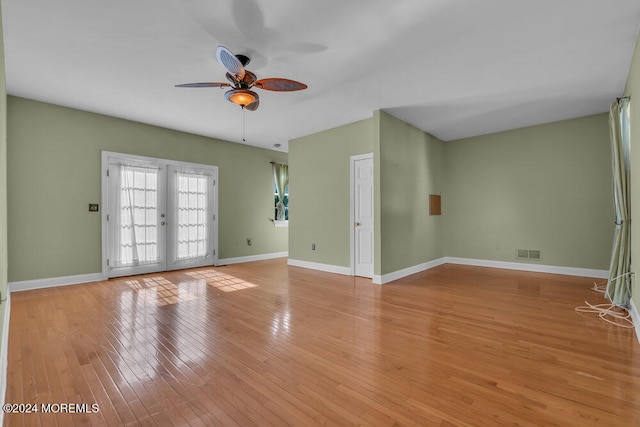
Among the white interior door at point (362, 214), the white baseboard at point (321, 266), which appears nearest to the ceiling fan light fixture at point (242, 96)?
the white interior door at point (362, 214)

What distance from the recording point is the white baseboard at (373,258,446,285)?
16.4 feet

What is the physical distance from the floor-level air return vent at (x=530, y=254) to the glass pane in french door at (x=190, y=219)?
650 centimetres

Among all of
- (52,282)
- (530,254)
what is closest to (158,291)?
(52,282)

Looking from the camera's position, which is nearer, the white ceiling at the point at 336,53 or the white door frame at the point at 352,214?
the white ceiling at the point at 336,53

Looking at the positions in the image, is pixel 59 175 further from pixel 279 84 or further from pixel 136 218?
pixel 279 84

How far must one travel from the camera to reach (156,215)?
5934mm

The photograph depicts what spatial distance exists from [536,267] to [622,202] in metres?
2.64

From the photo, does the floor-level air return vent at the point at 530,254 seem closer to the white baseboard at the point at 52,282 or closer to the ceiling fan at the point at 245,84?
the ceiling fan at the point at 245,84

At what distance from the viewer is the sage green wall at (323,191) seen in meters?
5.77

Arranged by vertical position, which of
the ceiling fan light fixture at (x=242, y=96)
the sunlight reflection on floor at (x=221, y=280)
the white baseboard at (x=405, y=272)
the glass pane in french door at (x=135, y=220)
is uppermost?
the ceiling fan light fixture at (x=242, y=96)

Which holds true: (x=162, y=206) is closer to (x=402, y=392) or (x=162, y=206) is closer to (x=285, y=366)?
(x=285, y=366)

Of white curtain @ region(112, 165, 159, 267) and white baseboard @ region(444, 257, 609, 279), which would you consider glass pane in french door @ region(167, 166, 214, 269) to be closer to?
white curtain @ region(112, 165, 159, 267)

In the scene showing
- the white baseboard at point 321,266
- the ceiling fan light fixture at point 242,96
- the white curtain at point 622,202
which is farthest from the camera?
the white baseboard at point 321,266

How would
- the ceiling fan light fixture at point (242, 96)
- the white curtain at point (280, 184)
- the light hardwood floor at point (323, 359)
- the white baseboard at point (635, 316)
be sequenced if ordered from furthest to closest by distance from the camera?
the white curtain at point (280, 184), the ceiling fan light fixture at point (242, 96), the white baseboard at point (635, 316), the light hardwood floor at point (323, 359)
